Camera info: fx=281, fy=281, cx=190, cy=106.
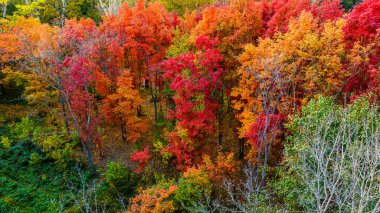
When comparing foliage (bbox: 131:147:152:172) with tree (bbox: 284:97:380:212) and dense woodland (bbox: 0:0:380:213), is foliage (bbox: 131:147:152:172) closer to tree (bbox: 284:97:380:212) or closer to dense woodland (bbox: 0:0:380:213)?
dense woodland (bbox: 0:0:380:213)

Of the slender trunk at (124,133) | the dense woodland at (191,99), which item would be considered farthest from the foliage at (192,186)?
the slender trunk at (124,133)

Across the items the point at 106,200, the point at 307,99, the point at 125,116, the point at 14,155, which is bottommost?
the point at 106,200

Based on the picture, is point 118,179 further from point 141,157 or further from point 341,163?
point 341,163

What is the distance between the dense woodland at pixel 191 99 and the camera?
15.6 meters

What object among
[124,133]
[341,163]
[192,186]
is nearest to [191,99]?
[192,186]

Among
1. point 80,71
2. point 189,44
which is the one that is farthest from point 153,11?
point 80,71

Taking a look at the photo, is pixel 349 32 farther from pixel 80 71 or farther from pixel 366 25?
pixel 80 71

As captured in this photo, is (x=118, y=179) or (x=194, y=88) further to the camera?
(x=118, y=179)

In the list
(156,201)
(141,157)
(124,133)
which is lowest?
(156,201)

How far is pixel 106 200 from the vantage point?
63.2ft

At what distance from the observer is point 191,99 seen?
1961cm

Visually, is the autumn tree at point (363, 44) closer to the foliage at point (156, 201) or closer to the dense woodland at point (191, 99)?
the dense woodland at point (191, 99)

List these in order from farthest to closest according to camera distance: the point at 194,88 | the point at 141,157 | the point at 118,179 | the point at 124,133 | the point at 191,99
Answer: the point at 124,133
the point at 141,157
the point at 118,179
the point at 191,99
the point at 194,88

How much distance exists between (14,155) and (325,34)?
23656 millimetres
